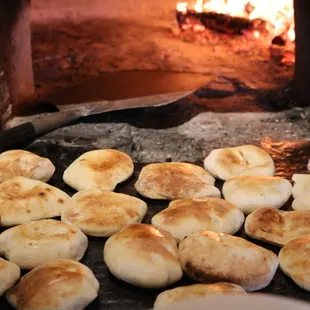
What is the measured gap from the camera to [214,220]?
2213 mm

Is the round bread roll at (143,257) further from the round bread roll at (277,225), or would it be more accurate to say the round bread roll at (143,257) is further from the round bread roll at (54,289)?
the round bread roll at (277,225)

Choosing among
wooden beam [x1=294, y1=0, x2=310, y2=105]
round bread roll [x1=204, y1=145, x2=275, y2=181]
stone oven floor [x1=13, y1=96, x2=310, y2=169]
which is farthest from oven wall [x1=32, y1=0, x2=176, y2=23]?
round bread roll [x1=204, y1=145, x2=275, y2=181]

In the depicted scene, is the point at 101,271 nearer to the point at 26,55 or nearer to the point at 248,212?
the point at 248,212

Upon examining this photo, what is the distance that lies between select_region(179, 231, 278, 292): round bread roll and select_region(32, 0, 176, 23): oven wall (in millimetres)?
3397

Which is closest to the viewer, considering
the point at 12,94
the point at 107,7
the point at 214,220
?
the point at 214,220

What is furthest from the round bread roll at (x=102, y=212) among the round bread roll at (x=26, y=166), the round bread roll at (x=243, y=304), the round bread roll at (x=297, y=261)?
the round bread roll at (x=243, y=304)

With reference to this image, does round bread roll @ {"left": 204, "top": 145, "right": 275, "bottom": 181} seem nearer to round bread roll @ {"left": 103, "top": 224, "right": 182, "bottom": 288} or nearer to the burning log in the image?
round bread roll @ {"left": 103, "top": 224, "right": 182, "bottom": 288}

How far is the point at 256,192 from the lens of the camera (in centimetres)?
237

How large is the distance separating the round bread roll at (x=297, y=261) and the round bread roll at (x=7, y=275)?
0.92 meters

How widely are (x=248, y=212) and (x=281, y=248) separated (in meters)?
0.27

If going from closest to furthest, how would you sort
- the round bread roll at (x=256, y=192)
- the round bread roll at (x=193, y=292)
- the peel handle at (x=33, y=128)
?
the round bread roll at (x=193, y=292), the round bread roll at (x=256, y=192), the peel handle at (x=33, y=128)

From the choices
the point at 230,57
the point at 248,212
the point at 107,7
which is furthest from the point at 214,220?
the point at 107,7

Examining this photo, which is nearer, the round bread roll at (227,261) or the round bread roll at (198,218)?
the round bread roll at (227,261)

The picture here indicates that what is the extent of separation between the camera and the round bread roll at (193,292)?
177 centimetres
